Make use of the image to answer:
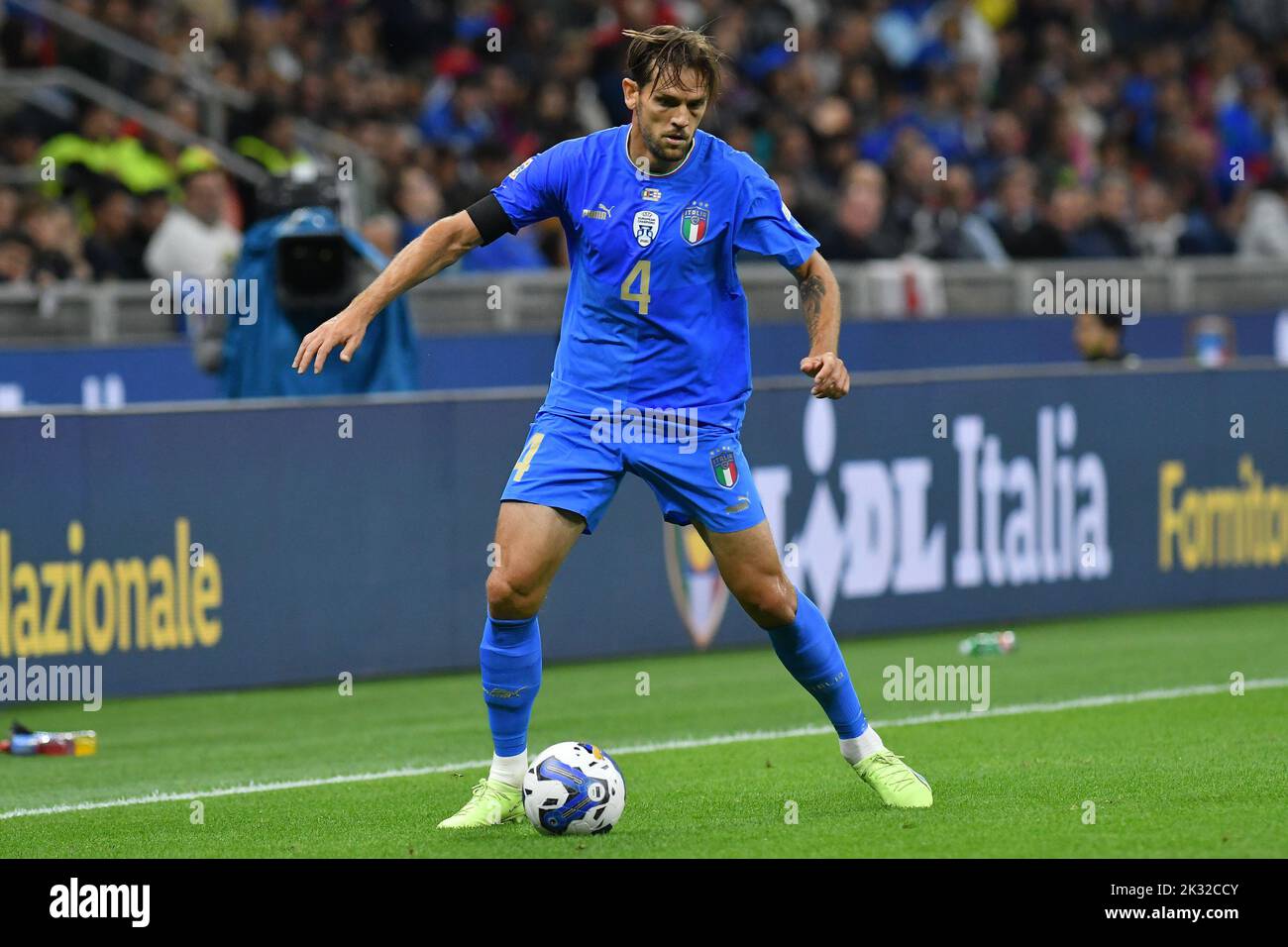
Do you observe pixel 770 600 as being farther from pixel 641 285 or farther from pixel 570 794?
pixel 641 285

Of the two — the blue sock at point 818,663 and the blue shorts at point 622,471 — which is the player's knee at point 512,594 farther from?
the blue sock at point 818,663

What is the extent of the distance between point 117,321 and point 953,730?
24.3ft

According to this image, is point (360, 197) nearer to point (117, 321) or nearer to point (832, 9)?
point (117, 321)

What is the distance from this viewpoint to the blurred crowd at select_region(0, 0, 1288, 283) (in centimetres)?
1630

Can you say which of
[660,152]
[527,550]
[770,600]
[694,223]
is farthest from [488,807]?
[660,152]

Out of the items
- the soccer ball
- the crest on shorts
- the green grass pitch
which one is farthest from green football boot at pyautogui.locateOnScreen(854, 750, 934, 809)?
the crest on shorts

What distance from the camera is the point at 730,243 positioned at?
23.7ft

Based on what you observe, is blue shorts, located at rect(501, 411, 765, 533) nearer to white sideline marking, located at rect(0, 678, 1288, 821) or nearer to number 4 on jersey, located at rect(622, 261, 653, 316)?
number 4 on jersey, located at rect(622, 261, 653, 316)

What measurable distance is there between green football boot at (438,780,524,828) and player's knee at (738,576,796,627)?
37.6 inches

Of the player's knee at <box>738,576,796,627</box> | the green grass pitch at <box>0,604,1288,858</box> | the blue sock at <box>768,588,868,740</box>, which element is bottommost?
the green grass pitch at <box>0,604,1288,858</box>

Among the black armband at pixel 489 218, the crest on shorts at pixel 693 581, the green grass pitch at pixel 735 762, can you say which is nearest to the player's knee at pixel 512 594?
the green grass pitch at pixel 735 762

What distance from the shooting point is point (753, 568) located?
719cm

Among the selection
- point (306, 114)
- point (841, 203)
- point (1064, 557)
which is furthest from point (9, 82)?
point (1064, 557)

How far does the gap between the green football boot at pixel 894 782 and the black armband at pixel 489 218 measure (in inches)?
81.7
